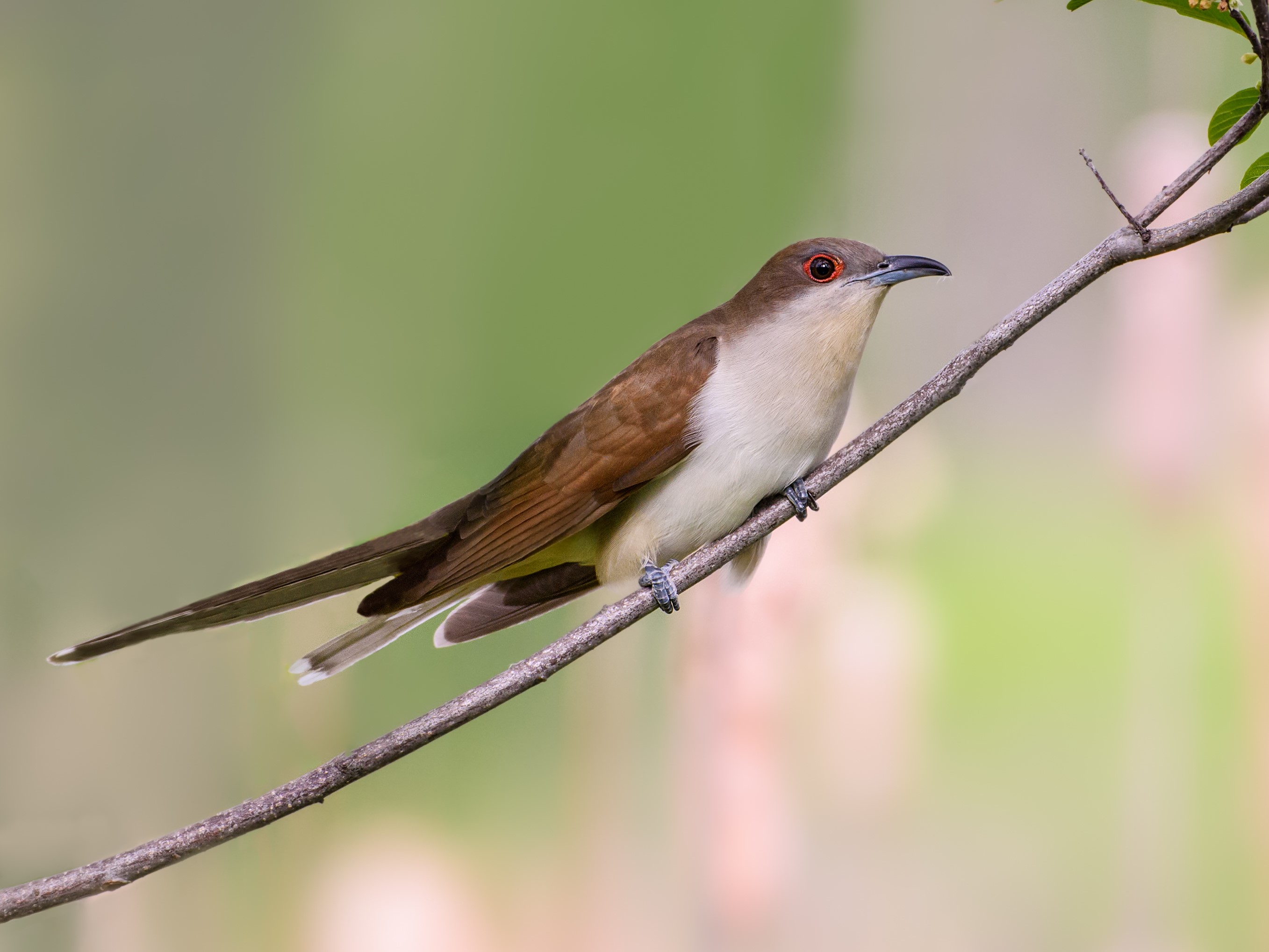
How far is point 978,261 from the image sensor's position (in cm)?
239

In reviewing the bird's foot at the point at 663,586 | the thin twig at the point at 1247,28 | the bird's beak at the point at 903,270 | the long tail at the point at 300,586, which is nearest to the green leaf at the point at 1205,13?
the thin twig at the point at 1247,28

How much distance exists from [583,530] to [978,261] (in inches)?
53.8

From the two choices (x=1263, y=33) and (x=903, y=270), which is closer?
(x=1263, y=33)

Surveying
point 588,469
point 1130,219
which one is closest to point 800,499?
point 588,469

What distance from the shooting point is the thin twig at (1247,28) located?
34.5 inches

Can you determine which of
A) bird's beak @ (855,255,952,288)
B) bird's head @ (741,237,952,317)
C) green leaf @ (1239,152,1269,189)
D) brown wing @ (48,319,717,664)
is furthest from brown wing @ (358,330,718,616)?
green leaf @ (1239,152,1269,189)

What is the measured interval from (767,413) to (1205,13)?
1.93ft

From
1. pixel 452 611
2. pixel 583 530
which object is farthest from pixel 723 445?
pixel 452 611

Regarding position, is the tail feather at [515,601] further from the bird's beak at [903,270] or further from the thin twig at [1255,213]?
the thin twig at [1255,213]

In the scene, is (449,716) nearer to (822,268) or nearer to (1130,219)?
(822,268)

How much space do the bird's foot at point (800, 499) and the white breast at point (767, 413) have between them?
1cm

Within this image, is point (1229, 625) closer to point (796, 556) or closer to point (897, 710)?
point (897, 710)

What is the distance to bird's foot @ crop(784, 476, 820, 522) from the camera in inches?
50.4

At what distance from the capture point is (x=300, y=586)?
4.13ft
